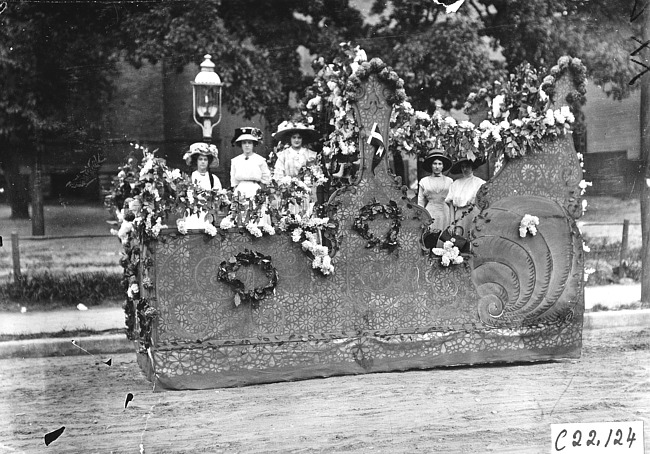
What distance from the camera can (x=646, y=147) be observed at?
1108 centimetres

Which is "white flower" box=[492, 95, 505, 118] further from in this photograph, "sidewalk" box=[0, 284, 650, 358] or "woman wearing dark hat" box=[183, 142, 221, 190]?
"sidewalk" box=[0, 284, 650, 358]

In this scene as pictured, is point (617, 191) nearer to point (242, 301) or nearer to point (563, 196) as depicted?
point (563, 196)

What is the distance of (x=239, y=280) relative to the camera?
7156 millimetres

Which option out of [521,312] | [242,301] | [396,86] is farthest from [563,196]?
[242,301]

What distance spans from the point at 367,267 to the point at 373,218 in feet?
1.37

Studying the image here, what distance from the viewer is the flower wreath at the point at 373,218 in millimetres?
7441

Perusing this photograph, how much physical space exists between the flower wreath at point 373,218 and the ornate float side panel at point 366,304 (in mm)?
48

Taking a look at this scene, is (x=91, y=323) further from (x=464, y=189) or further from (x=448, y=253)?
(x=448, y=253)

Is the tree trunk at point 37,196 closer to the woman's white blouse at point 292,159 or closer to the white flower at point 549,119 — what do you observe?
the woman's white blouse at point 292,159

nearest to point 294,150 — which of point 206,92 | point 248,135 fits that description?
point 248,135

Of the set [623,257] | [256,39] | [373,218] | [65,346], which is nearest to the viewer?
[373,218]

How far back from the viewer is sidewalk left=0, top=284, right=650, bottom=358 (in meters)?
9.85

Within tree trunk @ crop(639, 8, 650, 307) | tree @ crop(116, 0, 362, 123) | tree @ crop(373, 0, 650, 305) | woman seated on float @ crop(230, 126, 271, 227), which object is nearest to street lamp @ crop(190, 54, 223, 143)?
tree @ crop(116, 0, 362, 123)

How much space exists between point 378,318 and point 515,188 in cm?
171
